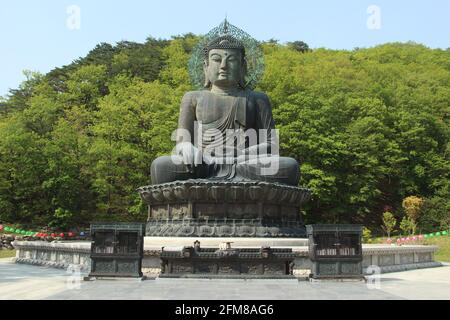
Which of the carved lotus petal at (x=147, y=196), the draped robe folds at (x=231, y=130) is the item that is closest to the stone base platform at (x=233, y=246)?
the carved lotus petal at (x=147, y=196)

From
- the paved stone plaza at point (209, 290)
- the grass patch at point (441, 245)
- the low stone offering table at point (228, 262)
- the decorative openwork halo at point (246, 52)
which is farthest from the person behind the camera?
the grass patch at point (441, 245)

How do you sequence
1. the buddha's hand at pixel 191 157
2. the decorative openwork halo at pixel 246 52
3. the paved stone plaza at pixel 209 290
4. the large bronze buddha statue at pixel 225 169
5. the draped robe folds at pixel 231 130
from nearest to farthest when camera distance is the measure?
the paved stone plaza at pixel 209 290, the large bronze buddha statue at pixel 225 169, the buddha's hand at pixel 191 157, the draped robe folds at pixel 231 130, the decorative openwork halo at pixel 246 52

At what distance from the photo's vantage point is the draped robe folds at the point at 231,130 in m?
12.0

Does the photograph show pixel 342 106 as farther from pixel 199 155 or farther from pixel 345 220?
pixel 199 155

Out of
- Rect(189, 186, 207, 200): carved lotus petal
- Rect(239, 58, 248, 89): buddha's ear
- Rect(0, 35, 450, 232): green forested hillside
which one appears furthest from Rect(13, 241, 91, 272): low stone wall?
Rect(0, 35, 450, 232): green forested hillside

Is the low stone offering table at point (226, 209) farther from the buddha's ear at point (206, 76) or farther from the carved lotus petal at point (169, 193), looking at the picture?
the buddha's ear at point (206, 76)

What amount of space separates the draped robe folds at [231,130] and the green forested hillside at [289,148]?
30.9 ft

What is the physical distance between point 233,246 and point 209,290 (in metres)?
3.32

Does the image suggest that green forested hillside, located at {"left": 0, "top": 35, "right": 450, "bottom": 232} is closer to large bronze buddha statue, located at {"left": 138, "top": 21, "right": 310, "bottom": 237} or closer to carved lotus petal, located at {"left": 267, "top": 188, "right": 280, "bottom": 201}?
large bronze buddha statue, located at {"left": 138, "top": 21, "right": 310, "bottom": 237}

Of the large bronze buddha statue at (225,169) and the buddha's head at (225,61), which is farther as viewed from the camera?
the buddha's head at (225,61)

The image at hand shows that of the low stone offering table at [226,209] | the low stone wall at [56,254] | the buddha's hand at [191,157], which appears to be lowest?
the low stone wall at [56,254]

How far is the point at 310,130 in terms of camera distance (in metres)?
23.7
